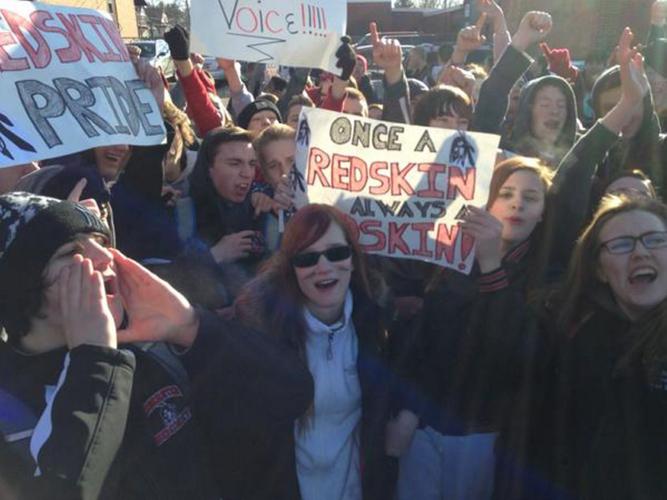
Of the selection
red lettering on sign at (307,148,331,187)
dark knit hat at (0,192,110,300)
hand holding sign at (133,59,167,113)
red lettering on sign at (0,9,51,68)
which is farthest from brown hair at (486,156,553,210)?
red lettering on sign at (0,9,51,68)

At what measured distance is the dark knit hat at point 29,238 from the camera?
58.4 inches

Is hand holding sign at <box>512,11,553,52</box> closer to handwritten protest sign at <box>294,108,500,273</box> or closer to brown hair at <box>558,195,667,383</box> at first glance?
handwritten protest sign at <box>294,108,500,273</box>

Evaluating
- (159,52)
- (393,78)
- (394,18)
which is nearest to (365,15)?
(394,18)

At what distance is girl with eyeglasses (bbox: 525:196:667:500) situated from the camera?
191 centimetres

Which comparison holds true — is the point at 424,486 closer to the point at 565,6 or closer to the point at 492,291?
the point at 492,291

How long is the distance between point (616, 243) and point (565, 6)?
25.5m

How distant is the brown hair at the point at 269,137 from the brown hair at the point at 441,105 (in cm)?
77

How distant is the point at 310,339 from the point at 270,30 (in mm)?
2098

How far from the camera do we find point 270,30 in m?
3.58

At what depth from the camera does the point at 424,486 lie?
2398 mm

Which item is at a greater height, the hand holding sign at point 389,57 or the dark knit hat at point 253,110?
the hand holding sign at point 389,57

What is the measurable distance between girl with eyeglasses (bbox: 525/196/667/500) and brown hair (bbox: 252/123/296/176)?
1.53 metres

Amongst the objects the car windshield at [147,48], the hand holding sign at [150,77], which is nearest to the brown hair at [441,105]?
the hand holding sign at [150,77]

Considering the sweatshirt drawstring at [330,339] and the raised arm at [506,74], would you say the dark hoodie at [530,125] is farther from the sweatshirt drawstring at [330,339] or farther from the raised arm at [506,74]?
the sweatshirt drawstring at [330,339]
